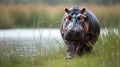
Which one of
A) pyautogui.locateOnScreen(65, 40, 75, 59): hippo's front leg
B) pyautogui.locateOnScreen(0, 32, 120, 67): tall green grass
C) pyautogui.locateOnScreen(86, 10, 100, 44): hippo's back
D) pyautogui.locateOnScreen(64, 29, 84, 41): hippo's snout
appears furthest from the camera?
pyautogui.locateOnScreen(86, 10, 100, 44): hippo's back

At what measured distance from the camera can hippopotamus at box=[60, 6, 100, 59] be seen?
599 centimetres

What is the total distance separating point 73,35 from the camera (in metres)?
5.95

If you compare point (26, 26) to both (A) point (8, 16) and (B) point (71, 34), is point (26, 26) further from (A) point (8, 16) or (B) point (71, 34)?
(B) point (71, 34)

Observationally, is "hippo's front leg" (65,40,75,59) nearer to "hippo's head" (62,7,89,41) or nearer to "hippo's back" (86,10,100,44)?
"hippo's head" (62,7,89,41)

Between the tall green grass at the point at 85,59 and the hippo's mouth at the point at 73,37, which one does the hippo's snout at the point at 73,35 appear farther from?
the tall green grass at the point at 85,59

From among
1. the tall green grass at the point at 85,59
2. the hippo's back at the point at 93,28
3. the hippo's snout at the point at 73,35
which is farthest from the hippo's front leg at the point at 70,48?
the hippo's snout at the point at 73,35

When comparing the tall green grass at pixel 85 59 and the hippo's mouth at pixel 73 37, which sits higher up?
the hippo's mouth at pixel 73 37

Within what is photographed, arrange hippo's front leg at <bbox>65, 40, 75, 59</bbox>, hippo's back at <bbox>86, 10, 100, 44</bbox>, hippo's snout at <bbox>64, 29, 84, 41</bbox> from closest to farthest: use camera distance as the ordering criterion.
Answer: hippo's snout at <bbox>64, 29, 84, 41</bbox> < hippo's front leg at <bbox>65, 40, 75, 59</bbox> < hippo's back at <bbox>86, 10, 100, 44</bbox>

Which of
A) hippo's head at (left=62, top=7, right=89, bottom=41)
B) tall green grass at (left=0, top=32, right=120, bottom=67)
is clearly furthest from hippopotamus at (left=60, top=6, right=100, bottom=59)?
tall green grass at (left=0, top=32, right=120, bottom=67)

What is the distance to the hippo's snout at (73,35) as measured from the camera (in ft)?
19.5

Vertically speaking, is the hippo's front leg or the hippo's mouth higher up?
the hippo's mouth

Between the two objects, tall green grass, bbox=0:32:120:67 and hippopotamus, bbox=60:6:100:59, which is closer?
tall green grass, bbox=0:32:120:67

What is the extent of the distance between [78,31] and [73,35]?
0.26 feet

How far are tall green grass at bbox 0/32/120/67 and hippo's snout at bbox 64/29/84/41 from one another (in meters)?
0.24
